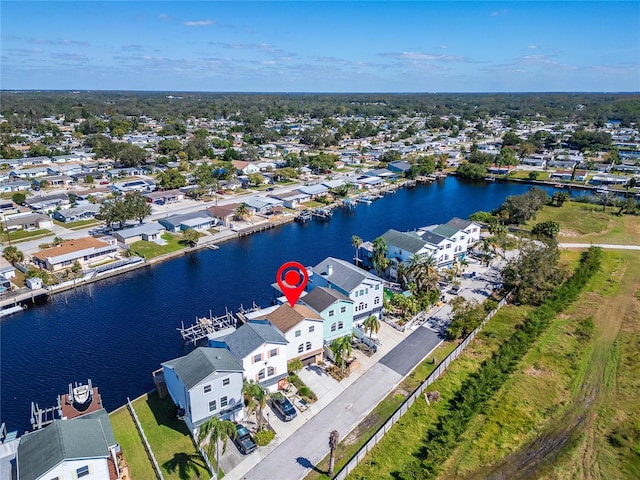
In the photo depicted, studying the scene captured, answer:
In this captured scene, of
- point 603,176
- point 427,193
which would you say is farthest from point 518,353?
point 603,176

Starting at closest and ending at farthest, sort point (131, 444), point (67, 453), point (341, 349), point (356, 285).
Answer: point (67, 453) < point (131, 444) < point (341, 349) < point (356, 285)

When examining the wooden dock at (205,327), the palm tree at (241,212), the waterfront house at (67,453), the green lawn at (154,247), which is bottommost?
the wooden dock at (205,327)

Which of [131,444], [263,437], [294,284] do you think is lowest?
[131,444]

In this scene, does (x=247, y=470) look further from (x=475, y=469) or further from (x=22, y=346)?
(x=22, y=346)

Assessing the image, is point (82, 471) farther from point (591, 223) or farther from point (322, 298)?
point (591, 223)

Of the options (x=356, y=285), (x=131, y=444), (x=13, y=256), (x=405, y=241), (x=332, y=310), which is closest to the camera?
(x=131, y=444)

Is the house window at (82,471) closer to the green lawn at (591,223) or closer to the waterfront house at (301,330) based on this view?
the waterfront house at (301,330)

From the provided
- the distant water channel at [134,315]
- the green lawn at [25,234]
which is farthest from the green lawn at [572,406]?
the green lawn at [25,234]

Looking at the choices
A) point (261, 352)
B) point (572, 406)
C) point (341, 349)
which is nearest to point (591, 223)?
point (572, 406)
